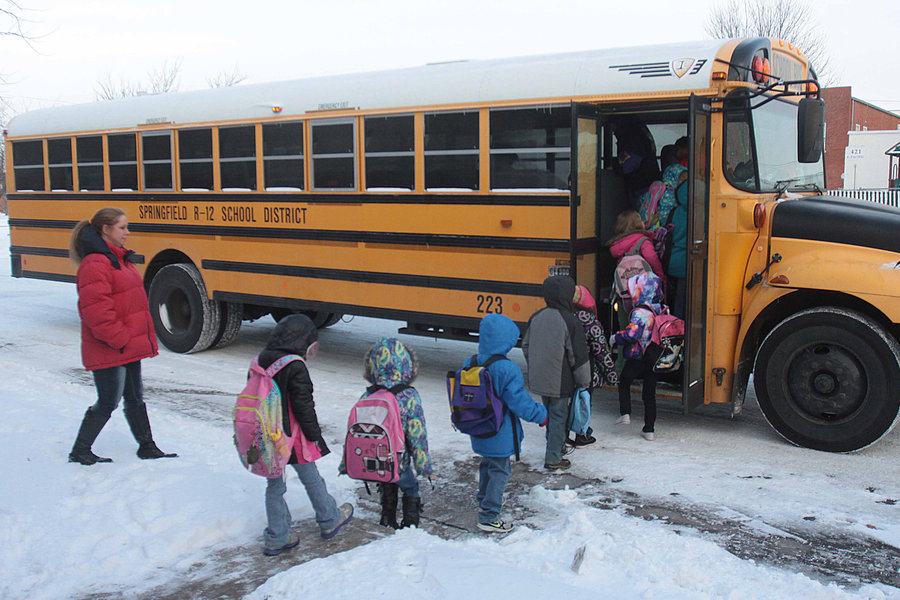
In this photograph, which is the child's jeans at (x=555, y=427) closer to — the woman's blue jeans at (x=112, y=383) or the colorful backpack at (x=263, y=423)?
the colorful backpack at (x=263, y=423)

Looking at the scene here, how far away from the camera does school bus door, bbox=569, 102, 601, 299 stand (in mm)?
5809

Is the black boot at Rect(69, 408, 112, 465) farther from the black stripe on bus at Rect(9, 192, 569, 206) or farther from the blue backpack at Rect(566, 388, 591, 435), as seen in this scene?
the black stripe on bus at Rect(9, 192, 569, 206)

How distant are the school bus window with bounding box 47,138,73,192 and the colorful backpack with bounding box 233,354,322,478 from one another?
23.2 ft

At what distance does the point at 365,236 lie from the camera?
24.0ft

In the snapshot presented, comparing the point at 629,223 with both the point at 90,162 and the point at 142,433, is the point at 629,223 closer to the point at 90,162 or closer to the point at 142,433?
the point at 142,433

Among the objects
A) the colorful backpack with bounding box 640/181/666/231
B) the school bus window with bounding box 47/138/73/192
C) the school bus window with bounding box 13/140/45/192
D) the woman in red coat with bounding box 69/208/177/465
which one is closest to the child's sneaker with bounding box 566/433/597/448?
the colorful backpack with bounding box 640/181/666/231

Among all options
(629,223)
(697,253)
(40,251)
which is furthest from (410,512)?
(40,251)

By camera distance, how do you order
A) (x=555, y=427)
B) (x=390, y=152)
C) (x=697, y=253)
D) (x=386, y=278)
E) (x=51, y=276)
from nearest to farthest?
(x=555, y=427) → (x=697, y=253) → (x=390, y=152) → (x=386, y=278) → (x=51, y=276)

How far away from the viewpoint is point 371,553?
3775 millimetres

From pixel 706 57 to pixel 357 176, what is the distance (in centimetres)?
306

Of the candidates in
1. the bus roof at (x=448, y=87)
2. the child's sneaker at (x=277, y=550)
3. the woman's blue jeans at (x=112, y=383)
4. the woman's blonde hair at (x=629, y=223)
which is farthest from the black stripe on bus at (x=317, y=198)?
the child's sneaker at (x=277, y=550)

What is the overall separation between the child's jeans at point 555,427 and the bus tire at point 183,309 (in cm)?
476

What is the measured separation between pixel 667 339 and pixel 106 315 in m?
3.50

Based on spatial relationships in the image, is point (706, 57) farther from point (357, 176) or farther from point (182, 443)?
point (182, 443)
